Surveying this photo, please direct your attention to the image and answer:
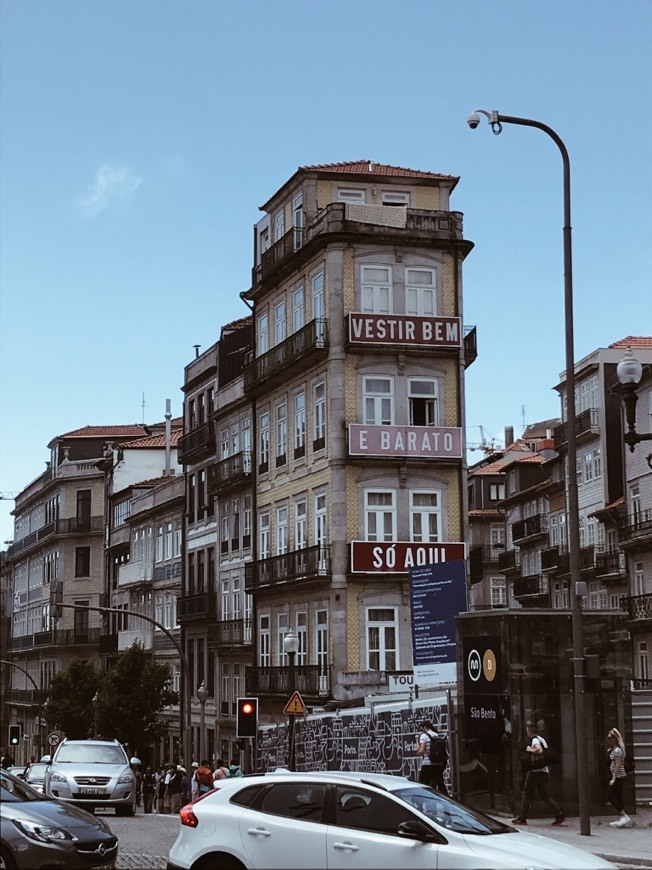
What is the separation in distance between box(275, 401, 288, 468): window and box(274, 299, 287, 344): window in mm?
2409

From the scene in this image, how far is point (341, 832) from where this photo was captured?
43.7ft

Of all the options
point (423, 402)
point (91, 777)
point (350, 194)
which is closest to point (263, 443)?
point (423, 402)

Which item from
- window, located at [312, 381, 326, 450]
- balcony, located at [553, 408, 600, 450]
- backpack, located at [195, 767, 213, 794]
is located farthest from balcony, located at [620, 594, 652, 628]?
backpack, located at [195, 767, 213, 794]

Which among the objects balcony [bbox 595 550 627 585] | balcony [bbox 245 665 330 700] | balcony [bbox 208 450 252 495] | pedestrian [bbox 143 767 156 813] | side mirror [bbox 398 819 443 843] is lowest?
pedestrian [bbox 143 767 156 813]

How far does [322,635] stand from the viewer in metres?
47.6

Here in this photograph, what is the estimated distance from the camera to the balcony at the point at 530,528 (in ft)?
255

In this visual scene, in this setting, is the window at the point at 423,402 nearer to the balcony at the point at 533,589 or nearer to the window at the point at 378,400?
the window at the point at 378,400

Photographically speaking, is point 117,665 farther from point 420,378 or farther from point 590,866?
point 590,866

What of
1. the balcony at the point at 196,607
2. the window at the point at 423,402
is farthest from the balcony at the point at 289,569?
the balcony at the point at 196,607

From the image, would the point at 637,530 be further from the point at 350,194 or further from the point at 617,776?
the point at 617,776

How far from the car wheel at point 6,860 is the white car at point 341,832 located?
1.98 m

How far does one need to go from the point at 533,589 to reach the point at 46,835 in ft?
211

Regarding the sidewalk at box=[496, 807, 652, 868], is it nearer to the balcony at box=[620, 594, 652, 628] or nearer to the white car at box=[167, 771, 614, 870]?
the white car at box=[167, 771, 614, 870]

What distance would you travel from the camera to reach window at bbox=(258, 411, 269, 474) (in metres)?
54.8
